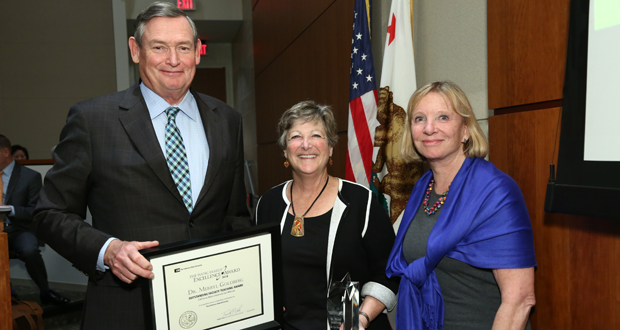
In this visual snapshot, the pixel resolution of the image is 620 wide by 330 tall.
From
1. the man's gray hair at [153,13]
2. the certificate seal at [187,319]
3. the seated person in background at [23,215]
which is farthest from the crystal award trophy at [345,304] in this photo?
the seated person in background at [23,215]

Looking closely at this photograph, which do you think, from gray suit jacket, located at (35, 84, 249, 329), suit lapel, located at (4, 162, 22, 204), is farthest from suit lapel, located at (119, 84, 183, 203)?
suit lapel, located at (4, 162, 22, 204)

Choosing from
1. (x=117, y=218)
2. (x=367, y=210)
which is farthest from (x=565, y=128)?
(x=117, y=218)

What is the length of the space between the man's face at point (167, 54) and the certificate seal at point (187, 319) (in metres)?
0.78

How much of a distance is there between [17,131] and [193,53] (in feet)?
28.5

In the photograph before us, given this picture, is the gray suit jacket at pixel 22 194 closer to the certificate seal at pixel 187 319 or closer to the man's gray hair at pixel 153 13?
the man's gray hair at pixel 153 13

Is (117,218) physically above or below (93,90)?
below

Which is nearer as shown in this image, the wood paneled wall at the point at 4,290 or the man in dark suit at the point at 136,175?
the man in dark suit at the point at 136,175

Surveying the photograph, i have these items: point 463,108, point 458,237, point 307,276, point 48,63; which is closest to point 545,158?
point 463,108

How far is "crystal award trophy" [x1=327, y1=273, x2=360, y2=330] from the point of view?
1.15 meters

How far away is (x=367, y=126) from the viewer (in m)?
2.90

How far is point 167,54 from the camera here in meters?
1.55

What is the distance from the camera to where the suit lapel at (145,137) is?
57.9 inches

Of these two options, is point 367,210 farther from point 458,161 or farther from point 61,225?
point 61,225

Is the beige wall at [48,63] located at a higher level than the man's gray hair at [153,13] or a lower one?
higher
